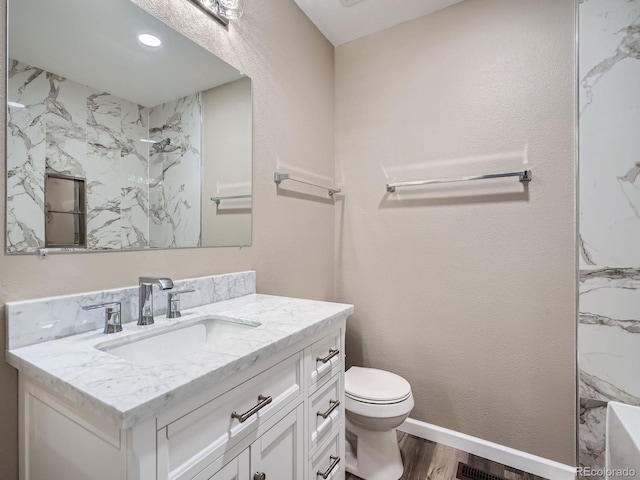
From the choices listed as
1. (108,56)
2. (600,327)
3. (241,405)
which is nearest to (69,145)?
(108,56)

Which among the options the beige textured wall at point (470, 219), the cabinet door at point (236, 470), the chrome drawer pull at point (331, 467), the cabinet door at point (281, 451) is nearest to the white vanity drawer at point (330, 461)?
the chrome drawer pull at point (331, 467)

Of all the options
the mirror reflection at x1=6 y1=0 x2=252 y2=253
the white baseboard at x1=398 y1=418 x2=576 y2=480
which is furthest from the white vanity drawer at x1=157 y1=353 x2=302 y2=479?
the white baseboard at x1=398 y1=418 x2=576 y2=480

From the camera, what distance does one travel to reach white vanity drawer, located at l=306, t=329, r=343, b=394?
104cm

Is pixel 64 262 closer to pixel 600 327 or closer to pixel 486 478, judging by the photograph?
pixel 486 478

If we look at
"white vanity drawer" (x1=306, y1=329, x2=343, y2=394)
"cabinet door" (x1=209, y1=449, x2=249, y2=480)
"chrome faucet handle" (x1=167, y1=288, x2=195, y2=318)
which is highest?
"chrome faucet handle" (x1=167, y1=288, x2=195, y2=318)

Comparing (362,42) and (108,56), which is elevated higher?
(362,42)

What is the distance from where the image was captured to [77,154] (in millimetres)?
908

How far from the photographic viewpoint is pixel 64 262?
881mm

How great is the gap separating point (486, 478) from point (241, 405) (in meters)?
1.47

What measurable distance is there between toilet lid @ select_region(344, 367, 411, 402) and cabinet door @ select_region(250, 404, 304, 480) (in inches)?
23.1

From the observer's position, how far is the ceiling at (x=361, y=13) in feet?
5.85

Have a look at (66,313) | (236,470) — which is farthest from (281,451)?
(66,313)

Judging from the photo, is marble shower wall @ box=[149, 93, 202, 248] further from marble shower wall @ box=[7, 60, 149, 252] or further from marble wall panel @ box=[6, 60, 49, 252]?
marble wall panel @ box=[6, 60, 49, 252]

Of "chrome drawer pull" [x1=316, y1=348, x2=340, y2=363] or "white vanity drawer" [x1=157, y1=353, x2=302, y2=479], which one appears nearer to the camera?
"white vanity drawer" [x1=157, y1=353, x2=302, y2=479]
